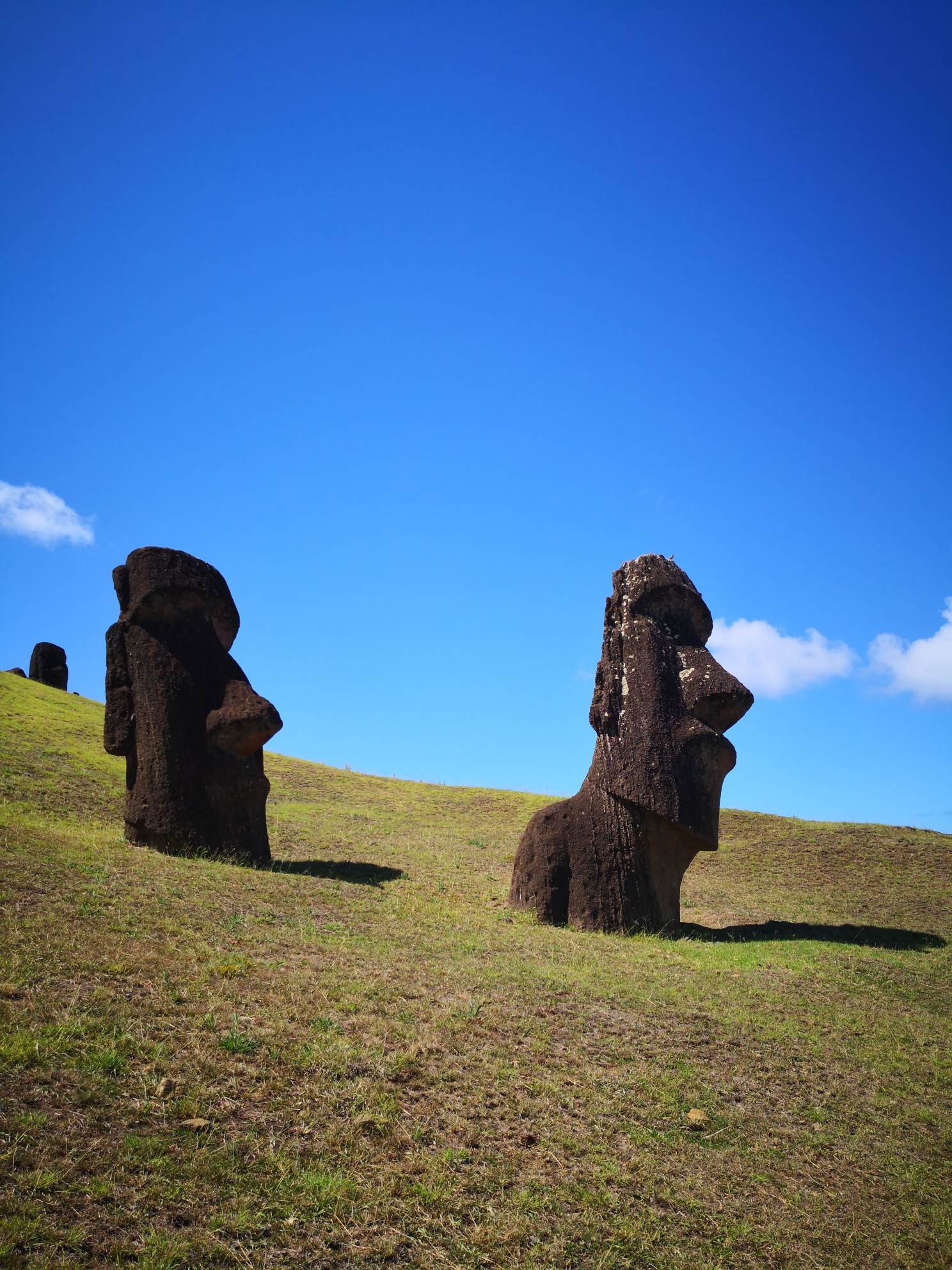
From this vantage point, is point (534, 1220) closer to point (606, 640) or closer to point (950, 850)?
point (606, 640)

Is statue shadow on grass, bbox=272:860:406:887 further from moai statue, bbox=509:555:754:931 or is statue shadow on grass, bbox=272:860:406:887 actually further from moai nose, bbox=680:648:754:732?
moai nose, bbox=680:648:754:732

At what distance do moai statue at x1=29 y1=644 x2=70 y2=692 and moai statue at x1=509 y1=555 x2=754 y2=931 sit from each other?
3372 cm

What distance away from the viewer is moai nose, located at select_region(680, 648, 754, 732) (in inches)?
521

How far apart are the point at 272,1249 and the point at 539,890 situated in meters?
8.83

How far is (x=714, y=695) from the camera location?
13219 millimetres

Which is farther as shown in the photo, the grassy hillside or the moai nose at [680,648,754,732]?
the moai nose at [680,648,754,732]

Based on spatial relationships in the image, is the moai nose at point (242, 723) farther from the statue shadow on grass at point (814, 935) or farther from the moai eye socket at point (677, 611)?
the statue shadow on grass at point (814, 935)

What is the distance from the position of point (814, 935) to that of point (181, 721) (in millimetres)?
9903

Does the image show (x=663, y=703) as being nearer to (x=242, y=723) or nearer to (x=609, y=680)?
(x=609, y=680)

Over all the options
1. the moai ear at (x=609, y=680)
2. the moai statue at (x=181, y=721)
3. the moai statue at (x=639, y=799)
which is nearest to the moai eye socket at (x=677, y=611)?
the moai statue at (x=639, y=799)

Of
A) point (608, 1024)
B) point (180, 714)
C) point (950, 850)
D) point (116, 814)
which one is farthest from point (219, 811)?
point (950, 850)

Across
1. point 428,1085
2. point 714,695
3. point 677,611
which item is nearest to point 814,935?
point 714,695

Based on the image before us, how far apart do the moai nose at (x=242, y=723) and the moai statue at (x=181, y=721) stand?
0.05 feet

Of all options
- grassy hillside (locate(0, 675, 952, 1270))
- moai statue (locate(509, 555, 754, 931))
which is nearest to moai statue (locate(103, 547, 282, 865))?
grassy hillside (locate(0, 675, 952, 1270))
